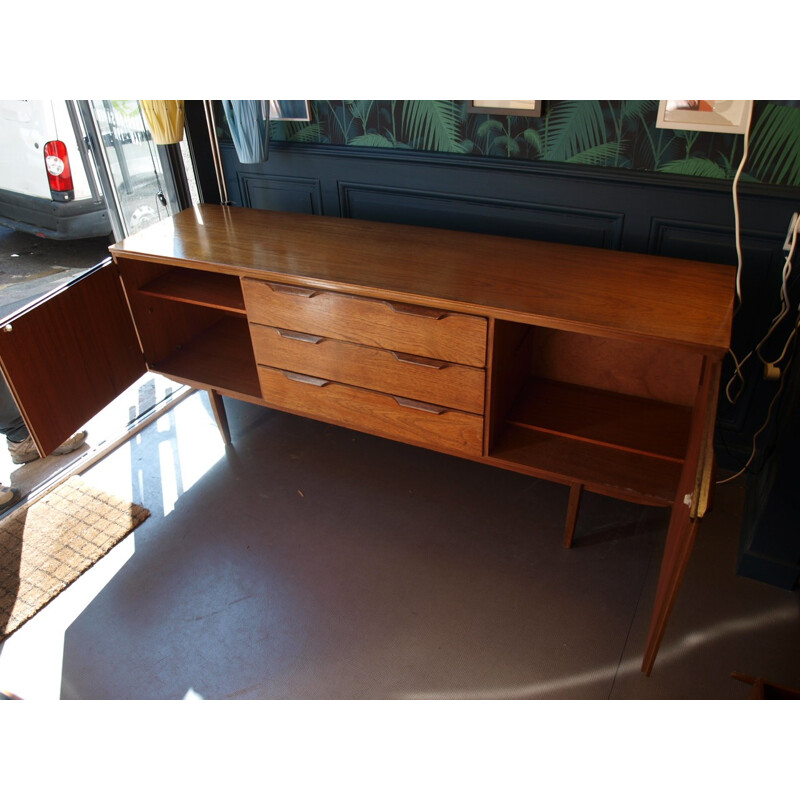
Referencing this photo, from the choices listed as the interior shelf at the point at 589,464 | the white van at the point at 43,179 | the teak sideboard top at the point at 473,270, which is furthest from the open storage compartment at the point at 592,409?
the white van at the point at 43,179

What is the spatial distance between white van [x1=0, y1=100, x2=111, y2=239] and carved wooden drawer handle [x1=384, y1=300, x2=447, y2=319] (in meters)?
1.73

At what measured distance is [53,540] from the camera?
2.14 meters

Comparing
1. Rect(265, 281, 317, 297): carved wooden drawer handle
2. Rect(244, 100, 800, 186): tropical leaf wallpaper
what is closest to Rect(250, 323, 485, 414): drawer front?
Rect(265, 281, 317, 297): carved wooden drawer handle

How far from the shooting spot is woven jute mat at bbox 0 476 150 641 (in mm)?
1966

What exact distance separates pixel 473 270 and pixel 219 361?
107 cm

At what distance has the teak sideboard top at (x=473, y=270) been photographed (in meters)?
1.60

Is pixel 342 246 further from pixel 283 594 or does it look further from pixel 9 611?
pixel 9 611

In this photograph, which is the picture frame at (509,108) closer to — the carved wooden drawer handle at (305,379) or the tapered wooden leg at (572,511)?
the carved wooden drawer handle at (305,379)

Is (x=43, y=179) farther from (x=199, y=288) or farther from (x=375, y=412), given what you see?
(x=375, y=412)

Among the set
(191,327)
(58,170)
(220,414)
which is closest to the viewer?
(220,414)

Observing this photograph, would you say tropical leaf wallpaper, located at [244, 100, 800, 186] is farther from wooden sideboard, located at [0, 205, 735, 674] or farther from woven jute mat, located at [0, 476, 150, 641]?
woven jute mat, located at [0, 476, 150, 641]

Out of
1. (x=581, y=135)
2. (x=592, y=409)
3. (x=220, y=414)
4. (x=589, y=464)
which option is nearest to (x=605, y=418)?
(x=592, y=409)
